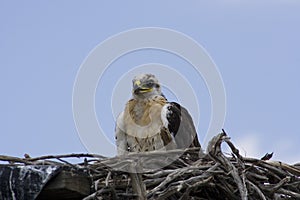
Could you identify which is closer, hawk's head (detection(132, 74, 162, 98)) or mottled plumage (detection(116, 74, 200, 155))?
mottled plumage (detection(116, 74, 200, 155))

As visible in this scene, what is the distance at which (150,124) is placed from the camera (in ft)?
23.3

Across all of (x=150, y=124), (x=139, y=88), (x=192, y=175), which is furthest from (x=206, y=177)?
(x=139, y=88)

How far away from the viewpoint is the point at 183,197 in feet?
16.0

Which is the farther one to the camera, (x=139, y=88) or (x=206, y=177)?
(x=139, y=88)

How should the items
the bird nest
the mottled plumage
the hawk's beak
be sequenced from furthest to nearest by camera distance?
the hawk's beak < the mottled plumage < the bird nest

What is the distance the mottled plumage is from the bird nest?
1.29 metres

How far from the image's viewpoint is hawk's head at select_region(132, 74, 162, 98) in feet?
24.3

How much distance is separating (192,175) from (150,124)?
6.49ft

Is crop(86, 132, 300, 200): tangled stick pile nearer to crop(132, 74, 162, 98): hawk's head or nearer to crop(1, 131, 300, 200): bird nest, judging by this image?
crop(1, 131, 300, 200): bird nest

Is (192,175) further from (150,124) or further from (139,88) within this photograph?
(139,88)

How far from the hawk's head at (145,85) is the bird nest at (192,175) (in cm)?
183

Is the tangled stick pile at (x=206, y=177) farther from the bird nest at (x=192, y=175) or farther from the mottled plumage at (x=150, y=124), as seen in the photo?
the mottled plumage at (x=150, y=124)

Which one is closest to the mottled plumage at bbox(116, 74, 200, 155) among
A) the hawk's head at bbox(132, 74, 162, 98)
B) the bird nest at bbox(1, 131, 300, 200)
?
the hawk's head at bbox(132, 74, 162, 98)

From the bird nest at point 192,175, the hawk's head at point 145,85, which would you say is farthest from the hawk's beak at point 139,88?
the bird nest at point 192,175
